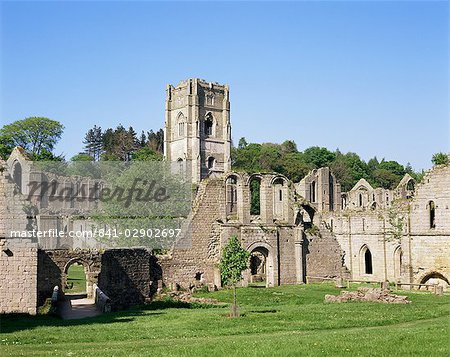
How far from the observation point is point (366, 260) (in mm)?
41344

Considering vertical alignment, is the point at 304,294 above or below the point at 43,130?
below

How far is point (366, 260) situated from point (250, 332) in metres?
25.7

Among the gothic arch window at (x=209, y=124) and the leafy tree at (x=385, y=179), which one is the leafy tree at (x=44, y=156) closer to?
the gothic arch window at (x=209, y=124)

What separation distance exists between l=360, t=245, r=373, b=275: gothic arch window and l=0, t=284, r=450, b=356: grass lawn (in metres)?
15.3

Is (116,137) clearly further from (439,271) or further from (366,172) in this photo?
(439,271)

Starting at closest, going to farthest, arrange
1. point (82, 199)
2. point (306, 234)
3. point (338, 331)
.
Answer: point (338, 331) < point (306, 234) < point (82, 199)

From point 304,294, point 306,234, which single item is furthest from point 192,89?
point 304,294

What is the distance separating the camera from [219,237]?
33062 mm

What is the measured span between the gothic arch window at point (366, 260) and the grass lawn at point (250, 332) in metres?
15.3

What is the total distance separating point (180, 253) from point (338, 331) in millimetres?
15748

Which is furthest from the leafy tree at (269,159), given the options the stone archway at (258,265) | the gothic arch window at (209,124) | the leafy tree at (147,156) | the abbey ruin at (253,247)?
the abbey ruin at (253,247)

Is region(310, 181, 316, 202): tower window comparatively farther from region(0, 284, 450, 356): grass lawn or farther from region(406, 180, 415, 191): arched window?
region(0, 284, 450, 356): grass lawn

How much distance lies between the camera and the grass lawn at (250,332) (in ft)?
44.8

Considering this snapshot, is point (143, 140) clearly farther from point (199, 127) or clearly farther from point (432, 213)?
point (432, 213)
